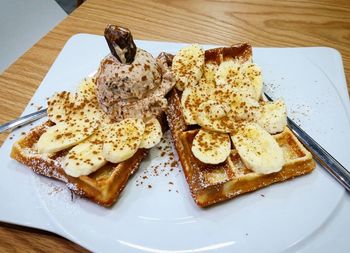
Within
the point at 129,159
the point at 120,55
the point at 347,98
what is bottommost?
the point at 129,159

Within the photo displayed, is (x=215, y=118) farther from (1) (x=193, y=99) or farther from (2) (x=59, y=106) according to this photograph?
(2) (x=59, y=106)

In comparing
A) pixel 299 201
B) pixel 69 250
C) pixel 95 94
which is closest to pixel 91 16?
pixel 95 94

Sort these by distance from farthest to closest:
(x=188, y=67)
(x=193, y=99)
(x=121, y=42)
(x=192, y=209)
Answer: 1. (x=188, y=67)
2. (x=193, y=99)
3. (x=121, y=42)
4. (x=192, y=209)

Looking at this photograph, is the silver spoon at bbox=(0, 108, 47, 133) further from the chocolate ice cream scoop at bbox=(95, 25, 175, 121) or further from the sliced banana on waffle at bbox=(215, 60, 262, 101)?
the sliced banana on waffle at bbox=(215, 60, 262, 101)

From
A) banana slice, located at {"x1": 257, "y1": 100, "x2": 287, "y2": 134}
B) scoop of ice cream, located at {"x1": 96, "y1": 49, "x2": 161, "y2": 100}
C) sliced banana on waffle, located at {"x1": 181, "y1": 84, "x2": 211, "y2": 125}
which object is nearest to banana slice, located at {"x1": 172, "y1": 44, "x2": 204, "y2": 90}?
sliced banana on waffle, located at {"x1": 181, "y1": 84, "x2": 211, "y2": 125}

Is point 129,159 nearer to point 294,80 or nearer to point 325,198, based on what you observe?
point 325,198

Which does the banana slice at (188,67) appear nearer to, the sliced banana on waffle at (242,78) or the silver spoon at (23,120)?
the sliced banana on waffle at (242,78)

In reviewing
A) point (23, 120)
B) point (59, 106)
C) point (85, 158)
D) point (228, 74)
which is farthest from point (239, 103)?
point (23, 120)
